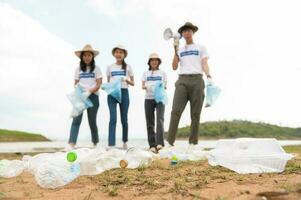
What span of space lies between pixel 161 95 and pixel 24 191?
12.7ft

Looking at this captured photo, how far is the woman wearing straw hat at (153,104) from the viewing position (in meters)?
7.14

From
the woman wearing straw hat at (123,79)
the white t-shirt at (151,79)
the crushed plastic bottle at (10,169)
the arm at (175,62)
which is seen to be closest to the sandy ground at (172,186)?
the crushed plastic bottle at (10,169)

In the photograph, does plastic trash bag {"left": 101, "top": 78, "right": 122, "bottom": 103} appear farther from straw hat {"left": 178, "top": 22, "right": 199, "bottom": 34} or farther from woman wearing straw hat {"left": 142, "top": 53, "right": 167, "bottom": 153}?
straw hat {"left": 178, "top": 22, "right": 199, "bottom": 34}

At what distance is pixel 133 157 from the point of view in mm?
4633

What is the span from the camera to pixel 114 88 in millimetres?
6754

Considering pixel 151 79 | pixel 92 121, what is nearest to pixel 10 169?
pixel 92 121

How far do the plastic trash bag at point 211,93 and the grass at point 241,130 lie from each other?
44.9 feet

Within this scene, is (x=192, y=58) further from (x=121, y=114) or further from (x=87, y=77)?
(x=87, y=77)

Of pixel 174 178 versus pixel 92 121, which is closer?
pixel 174 178

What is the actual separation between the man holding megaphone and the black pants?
3.39 feet

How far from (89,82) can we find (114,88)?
45cm

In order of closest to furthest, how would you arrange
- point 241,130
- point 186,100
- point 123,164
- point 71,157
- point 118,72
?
point 71,157 → point 123,164 → point 186,100 → point 118,72 → point 241,130

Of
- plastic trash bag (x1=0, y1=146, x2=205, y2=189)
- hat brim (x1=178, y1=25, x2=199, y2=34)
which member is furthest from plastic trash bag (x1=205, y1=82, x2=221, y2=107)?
plastic trash bag (x1=0, y1=146, x2=205, y2=189)

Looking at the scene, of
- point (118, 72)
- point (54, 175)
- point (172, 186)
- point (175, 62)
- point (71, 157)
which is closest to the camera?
point (172, 186)
